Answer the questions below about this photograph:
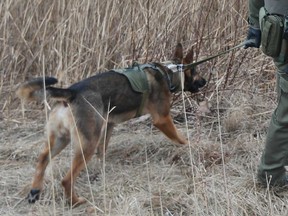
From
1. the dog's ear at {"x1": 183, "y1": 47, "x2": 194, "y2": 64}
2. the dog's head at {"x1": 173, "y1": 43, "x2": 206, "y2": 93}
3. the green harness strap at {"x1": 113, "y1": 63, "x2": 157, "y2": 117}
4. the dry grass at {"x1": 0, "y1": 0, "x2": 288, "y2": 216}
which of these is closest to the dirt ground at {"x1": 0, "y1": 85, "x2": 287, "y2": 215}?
the dry grass at {"x1": 0, "y1": 0, "x2": 288, "y2": 216}

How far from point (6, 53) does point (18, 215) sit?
2.73 meters

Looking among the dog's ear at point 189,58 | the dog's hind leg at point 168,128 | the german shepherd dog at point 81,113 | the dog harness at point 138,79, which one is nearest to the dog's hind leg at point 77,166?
the german shepherd dog at point 81,113

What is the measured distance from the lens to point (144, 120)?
571cm

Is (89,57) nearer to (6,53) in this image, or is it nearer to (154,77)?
(6,53)

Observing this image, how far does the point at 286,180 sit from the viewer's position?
13.0ft

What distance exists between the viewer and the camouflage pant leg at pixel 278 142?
11.9 feet

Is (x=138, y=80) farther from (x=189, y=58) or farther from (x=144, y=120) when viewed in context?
(x=144, y=120)

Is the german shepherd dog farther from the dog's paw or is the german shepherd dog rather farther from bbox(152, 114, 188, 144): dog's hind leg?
bbox(152, 114, 188, 144): dog's hind leg

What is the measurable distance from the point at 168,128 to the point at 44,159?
116cm

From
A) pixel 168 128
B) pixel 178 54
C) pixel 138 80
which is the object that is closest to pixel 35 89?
pixel 138 80

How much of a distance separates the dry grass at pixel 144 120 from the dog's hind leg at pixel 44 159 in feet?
0.22

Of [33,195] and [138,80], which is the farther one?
[138,80]

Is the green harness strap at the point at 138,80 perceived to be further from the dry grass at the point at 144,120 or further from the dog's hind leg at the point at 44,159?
the dog's hind leg at the point at 44,159

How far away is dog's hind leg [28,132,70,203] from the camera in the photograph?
4164 mm
